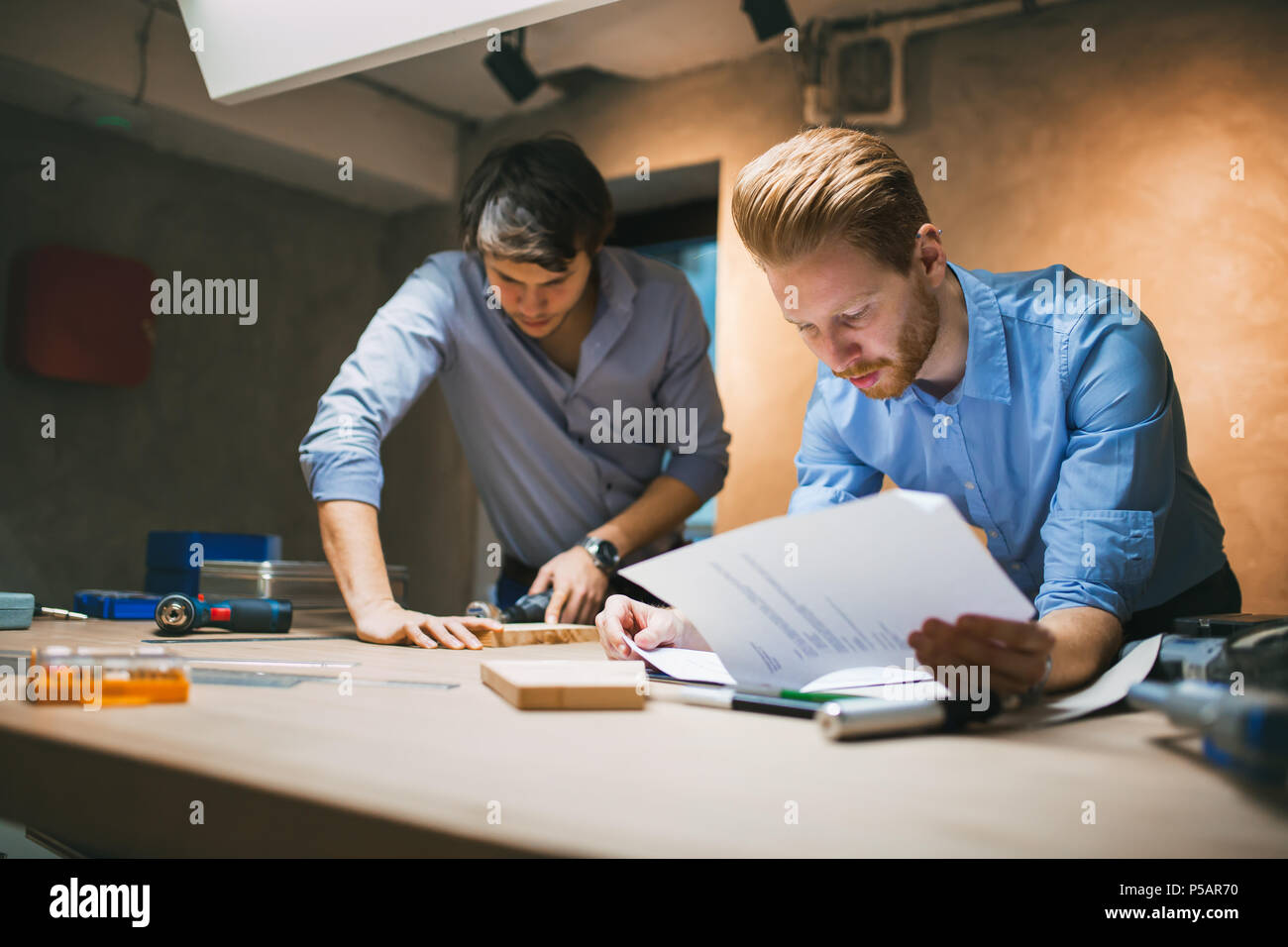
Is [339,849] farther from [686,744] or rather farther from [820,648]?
[820,648]

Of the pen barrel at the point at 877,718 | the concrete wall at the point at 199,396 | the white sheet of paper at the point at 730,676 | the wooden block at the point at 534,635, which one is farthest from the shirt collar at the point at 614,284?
the concrete wall at the point at 199,396

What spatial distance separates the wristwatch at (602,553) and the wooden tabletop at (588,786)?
2.95ft

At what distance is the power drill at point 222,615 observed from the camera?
1.24 m

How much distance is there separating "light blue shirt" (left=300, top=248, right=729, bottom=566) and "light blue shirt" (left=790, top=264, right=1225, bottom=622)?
527 mm

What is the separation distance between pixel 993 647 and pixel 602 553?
1.00 m

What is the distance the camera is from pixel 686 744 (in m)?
0.59

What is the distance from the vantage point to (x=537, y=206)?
1.68 m

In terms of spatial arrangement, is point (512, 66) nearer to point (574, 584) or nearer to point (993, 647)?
point (574, 584)

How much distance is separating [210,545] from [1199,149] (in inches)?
109

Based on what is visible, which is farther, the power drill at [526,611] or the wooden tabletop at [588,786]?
the power drill at [526,611]

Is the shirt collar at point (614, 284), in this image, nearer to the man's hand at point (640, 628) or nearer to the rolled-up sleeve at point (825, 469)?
the rolled-up sleeve at point (825, 469)

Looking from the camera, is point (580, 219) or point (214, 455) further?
point (214, 455)

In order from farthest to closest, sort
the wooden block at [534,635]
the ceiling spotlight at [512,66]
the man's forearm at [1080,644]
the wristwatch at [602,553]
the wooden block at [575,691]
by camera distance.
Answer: the ceiling spotlight at [512,66], the wristwatch at [602,553], the wooden block at [534,635], the man's forearm at [1080,644], the wooden block at [575,691]
